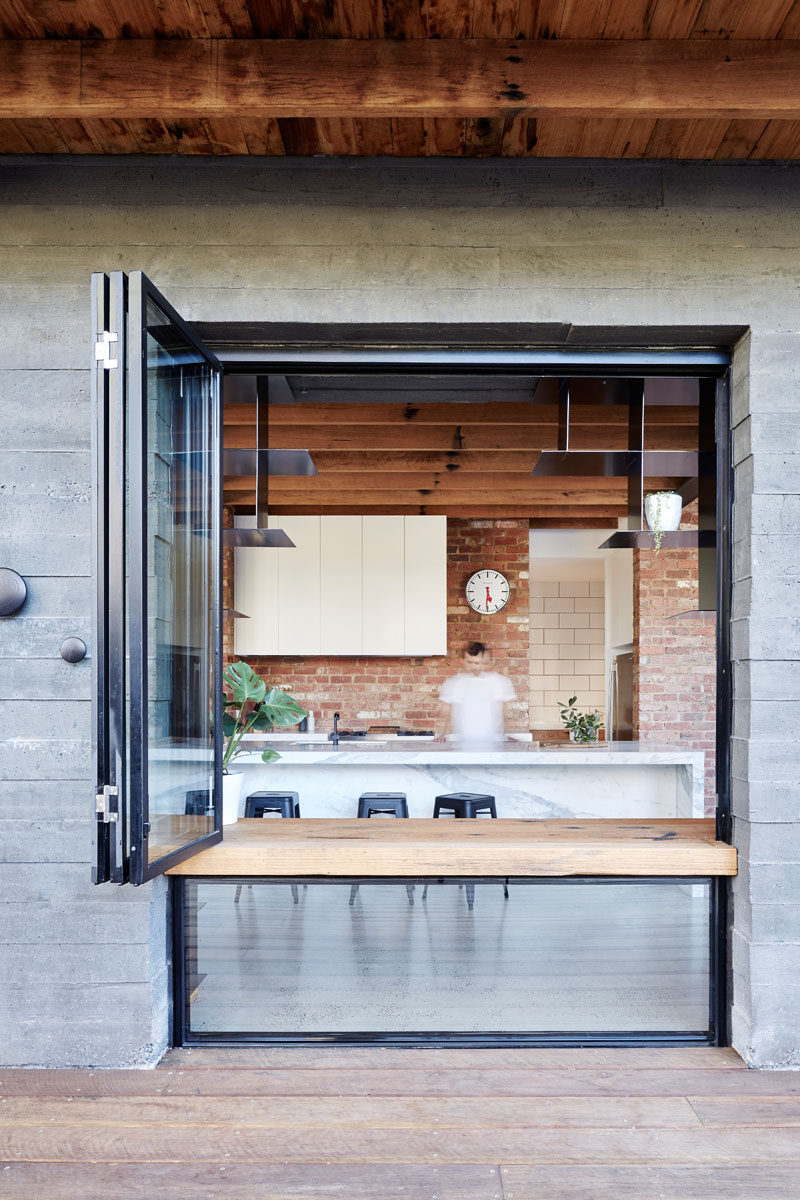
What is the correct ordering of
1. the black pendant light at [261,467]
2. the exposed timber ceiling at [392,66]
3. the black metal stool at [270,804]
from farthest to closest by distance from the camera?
the black metal stool at [270,804]
the black pendant light at [261,467]
the exposed timber ceiling at [392,66]

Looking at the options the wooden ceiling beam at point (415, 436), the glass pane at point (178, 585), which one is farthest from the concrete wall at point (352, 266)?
the wooden ceiling beam at point (415, 436)

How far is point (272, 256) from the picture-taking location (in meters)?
2.64

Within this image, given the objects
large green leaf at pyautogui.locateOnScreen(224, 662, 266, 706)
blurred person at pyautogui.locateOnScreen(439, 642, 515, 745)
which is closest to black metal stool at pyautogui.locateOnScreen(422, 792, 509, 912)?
large green leaf at pyautogui.locateOnScreen(224, 662, 266, 706)

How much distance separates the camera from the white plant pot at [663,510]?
374cm

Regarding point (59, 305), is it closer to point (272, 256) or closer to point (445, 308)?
point (272, 256)

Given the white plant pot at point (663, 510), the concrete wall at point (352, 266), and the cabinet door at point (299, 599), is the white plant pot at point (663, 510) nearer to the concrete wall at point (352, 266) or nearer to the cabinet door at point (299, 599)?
the concrete wall at point (352, 266)

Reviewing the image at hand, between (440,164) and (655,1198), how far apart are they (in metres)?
2.81

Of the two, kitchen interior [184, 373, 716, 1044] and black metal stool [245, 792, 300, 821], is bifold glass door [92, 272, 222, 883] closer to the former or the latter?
kitchen interior [184, 373, 716, 1044]

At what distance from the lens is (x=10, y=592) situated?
257 centimetres

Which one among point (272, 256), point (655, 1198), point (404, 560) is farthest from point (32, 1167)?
point (404, 560)

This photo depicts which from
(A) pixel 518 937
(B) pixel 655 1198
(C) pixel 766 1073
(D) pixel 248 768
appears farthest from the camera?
(D) pixel 248 768

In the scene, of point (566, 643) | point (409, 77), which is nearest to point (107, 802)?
point (409, 77)

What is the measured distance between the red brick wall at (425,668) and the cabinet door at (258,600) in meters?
0.26

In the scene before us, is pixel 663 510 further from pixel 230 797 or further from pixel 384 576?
pixel 384 576
